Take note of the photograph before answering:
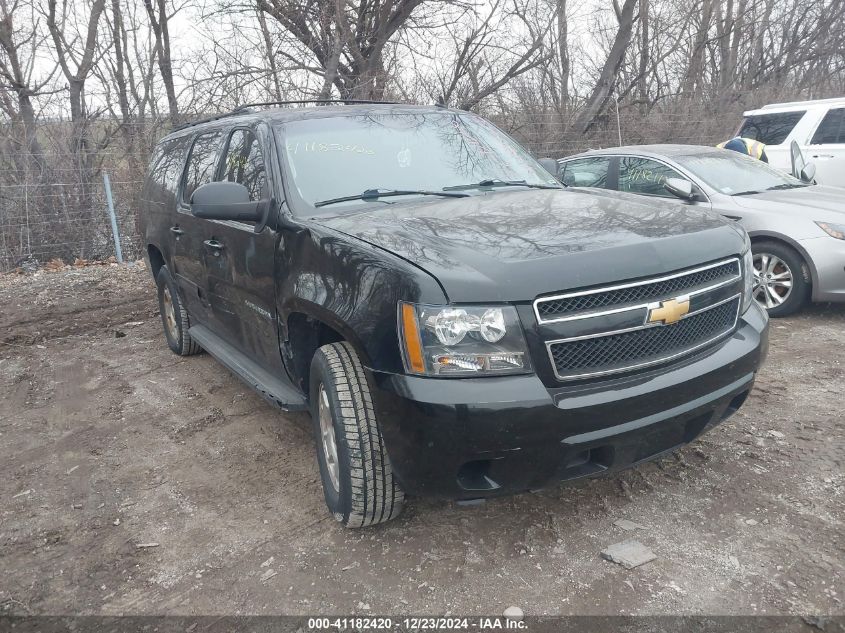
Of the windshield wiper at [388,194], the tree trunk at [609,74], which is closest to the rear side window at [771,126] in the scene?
the tree trunk at [609,74]

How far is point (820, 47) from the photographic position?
21016mm

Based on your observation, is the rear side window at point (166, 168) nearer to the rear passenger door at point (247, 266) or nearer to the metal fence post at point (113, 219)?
the rear passenger door at point (247, 266)

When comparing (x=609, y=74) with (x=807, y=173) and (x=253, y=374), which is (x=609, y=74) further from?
(x=253, y=374)

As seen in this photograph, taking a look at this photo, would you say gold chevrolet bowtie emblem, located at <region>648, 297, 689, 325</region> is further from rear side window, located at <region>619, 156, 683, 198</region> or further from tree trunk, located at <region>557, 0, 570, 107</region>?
tree trunk, located at <region>557, 0, 570, 107</region>

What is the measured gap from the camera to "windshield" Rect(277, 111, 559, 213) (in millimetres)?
3465

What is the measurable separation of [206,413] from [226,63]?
10.6 meters

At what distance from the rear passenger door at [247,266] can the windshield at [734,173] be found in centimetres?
456

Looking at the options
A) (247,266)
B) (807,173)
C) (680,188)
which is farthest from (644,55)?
(247,266)

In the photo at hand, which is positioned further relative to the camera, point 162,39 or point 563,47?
point 563,47

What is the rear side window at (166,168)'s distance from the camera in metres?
5.09

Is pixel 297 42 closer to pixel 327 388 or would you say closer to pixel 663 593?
pixel 327 388

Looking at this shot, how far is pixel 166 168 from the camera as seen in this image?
5.41m

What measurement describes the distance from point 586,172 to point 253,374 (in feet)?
15.8

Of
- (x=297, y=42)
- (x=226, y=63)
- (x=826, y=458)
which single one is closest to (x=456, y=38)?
(x=297, y=42)
